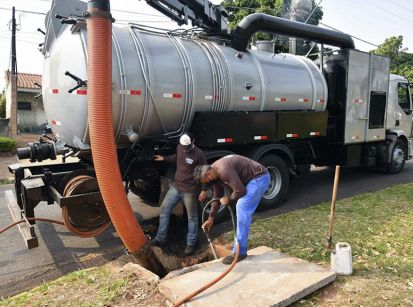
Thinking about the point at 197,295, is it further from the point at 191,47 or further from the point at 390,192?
the point at 390,192

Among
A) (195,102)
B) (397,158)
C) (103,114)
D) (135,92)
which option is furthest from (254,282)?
(397,158)

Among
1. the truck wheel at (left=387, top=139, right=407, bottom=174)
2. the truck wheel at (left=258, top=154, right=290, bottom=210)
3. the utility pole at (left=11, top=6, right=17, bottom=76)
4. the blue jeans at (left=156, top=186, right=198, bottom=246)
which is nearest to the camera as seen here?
the blue jeans at (left=156, top=186, right=198, bottom=246)

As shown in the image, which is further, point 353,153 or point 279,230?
point 353,153

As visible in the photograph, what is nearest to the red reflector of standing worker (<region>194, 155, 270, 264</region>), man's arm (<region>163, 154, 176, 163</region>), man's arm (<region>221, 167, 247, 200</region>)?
man's arm (<region>163, 154, 176, 163</region>)

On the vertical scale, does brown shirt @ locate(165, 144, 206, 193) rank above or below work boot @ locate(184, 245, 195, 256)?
above

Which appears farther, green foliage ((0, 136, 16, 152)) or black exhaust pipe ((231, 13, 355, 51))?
green foliage ((0, 136, 16, 152))

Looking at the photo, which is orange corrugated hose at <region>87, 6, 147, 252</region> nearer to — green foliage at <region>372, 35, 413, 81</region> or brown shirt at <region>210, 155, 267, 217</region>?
brown shirt at <region>210, 155, 267, 217</region>

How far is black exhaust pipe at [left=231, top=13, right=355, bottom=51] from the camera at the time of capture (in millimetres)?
7137

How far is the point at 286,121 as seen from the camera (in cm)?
759

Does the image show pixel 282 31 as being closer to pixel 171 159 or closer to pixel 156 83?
pixel 156 83

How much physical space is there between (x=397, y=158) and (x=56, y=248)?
946cm

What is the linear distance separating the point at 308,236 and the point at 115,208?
290cm

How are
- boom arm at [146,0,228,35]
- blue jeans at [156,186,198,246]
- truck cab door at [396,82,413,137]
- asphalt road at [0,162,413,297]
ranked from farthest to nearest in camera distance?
truck cab door at [396,82,413,137]
boom arm at [146,0,228,35]
blue jeans at [156,186,198,246]
asphalt road at [0,162,413,297]

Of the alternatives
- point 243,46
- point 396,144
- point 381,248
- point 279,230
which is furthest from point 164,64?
point 396,144
